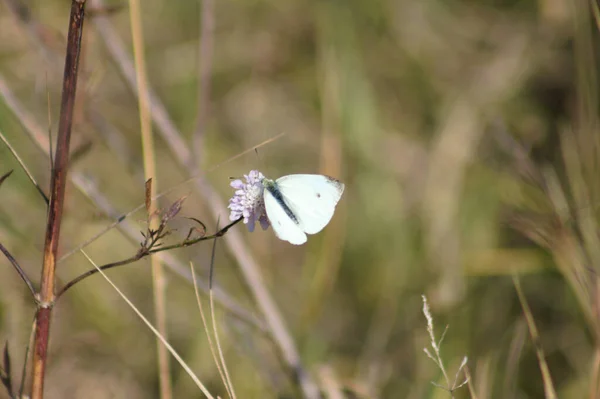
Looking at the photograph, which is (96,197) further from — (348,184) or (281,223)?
(348,184)

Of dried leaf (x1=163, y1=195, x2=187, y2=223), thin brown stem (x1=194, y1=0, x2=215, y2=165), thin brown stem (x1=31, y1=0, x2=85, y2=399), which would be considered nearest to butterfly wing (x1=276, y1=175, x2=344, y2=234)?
dried leaf (x1=163, y1=195, x2=187, y2=223)

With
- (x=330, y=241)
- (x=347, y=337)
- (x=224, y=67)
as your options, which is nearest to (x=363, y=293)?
(x=347, y=337)

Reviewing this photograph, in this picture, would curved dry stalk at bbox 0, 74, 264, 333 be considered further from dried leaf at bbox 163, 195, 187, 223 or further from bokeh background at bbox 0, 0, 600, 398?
dried leaf at bbox 163, 195, 187, 223

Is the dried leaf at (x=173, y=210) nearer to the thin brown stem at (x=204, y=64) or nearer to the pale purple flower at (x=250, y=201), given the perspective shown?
the pale purple flower at (x=250, y=201)

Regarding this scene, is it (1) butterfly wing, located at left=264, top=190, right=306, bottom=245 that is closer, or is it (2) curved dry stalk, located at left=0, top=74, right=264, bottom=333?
(1) butterfly wing, located at left=264, top=190, right=306, bottom=245

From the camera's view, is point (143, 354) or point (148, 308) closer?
point (143, 354)

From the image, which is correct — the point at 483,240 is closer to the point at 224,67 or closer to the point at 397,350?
the point at 397,350

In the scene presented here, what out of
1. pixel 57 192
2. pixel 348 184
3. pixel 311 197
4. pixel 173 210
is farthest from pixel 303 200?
pixel 348 184
